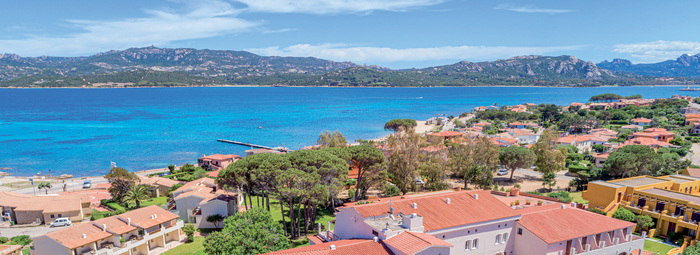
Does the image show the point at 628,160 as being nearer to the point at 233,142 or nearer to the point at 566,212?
the point at 566,212

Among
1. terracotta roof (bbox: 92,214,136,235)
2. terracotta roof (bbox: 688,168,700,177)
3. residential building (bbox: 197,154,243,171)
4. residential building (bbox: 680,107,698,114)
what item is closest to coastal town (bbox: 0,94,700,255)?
terracotta roof (bbox: 92,214,136,235)

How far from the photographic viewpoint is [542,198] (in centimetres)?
2934

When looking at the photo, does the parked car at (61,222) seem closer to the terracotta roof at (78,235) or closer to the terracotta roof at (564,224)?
the terracotta roof at (78,235)

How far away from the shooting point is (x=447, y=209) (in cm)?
2114

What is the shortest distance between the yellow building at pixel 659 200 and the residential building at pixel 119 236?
33537 mm

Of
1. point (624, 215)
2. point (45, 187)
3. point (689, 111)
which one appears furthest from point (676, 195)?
point (689, 111)

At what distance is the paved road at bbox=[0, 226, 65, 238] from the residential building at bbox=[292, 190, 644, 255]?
25567mm

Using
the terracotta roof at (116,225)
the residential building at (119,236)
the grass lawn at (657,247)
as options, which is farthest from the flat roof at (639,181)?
the terracotta roof at (116,225)

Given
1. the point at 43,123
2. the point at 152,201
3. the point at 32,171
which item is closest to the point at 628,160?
the point at 152,201

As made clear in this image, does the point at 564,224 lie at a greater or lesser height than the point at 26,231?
greater

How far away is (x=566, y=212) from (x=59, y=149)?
90.0 m

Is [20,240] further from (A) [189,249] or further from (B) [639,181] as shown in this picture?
(B) [639,181]

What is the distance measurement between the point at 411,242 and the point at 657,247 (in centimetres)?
2005

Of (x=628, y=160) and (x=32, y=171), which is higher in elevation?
(x=628, y=160)
